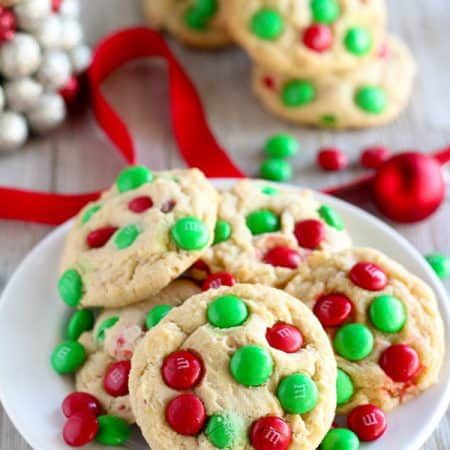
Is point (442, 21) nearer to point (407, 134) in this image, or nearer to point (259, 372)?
point (407, 134)

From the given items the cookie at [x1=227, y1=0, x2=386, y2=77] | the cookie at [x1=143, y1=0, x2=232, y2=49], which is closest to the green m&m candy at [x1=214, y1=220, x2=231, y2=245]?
the cookie at [x1=227, y1=0, x2=386, y2=77]

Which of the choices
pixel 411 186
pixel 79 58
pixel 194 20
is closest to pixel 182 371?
pixel 411 186

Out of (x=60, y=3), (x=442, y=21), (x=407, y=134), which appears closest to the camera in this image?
(x=60, y=3)

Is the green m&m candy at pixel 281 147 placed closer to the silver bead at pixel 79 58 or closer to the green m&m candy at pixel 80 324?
the silver bead at pixel 79 58

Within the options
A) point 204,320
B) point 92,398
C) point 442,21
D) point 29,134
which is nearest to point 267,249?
point 204,320

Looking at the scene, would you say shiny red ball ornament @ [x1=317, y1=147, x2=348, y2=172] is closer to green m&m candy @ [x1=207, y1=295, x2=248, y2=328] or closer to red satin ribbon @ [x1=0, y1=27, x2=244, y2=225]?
red satin ribbon @ [x1=0, y1=27, x2=244, y2=225]

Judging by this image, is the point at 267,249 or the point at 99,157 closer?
the point at 267,249
